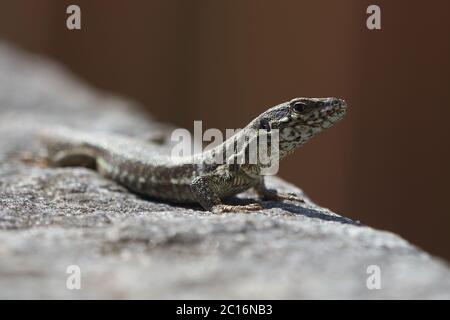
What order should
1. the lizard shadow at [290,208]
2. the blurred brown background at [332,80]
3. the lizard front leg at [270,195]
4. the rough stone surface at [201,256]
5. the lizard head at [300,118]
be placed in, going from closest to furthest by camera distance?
the rough stone surface at [201,256]
the lizard shadow at [290,208]
the lizard head at [300,118]
the lizard front leg at [270,195]
the blurred brown background at [332,80]

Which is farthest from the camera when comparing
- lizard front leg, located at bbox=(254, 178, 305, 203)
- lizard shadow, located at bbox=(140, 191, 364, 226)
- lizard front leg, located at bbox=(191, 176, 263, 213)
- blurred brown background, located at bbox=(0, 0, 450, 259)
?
blurred brown background, located at bbox=(0, 0, 450, 259)

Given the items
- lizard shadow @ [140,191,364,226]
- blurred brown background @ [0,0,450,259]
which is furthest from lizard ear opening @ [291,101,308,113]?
blurred brown background @ [0,0,450,259]

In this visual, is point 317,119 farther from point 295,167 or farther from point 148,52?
point 148,52

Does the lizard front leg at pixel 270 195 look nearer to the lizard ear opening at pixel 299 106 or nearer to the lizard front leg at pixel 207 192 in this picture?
the lizard front leg at pixel 207 192

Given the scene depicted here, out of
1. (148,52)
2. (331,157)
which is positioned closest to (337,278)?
(331,157)

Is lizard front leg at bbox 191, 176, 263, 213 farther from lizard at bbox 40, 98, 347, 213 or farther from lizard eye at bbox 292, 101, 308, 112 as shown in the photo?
lizard eye at bbox 292, 101, 308, 112

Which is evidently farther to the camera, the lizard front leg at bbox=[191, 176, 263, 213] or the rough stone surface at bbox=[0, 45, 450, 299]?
the lizard front leg at bbox=[191, 176, 263, 213]

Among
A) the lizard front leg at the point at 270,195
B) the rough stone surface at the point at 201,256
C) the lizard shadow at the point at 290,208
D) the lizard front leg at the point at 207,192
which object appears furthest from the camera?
the lizard front leg at the point at 270,195

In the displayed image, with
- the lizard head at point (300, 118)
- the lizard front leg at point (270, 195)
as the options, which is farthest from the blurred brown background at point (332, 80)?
the lizard head at point (300, 118)

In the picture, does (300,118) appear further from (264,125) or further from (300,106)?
(264,125)
